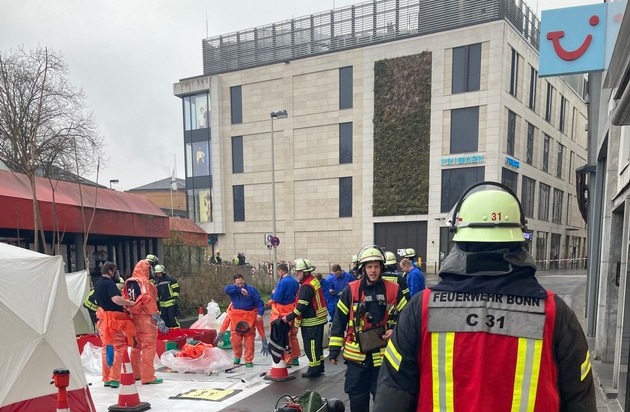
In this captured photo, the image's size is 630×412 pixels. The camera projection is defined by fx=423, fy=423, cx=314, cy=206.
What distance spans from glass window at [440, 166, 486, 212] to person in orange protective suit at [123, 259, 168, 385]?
23.3 m

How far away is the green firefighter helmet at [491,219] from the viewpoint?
5.57 ft

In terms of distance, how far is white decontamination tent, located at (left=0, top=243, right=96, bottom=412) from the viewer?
4.21 meters

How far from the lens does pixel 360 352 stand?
13.6ft

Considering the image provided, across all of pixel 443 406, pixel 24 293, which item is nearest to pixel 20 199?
pixel 24 293

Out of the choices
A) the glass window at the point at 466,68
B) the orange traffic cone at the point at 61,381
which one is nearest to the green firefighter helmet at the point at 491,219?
the orange traffic cone at the point at 61,381

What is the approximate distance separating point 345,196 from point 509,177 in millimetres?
11162

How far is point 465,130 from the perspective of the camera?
27328 mm

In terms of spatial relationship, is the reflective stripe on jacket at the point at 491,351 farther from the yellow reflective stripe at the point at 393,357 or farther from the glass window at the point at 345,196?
the glass window at the point at 345,196

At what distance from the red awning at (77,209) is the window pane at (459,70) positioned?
65.2 ft

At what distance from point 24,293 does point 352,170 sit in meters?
27.0

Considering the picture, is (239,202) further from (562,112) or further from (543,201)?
(562,112)

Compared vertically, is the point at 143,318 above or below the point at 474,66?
below

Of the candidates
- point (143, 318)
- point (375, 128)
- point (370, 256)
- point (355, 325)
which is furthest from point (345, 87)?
point (355, 325)

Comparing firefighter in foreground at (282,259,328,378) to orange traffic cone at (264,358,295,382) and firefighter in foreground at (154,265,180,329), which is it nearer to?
orange traffic cone at (264,358,295,382)
